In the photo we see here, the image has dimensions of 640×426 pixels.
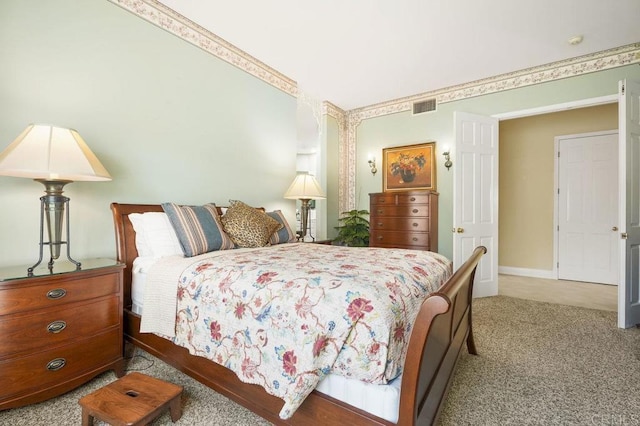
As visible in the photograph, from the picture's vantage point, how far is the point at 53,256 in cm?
178

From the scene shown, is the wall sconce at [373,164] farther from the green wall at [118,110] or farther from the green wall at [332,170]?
the green wall at [118,110]

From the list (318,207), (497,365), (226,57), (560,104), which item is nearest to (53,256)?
(226,57)

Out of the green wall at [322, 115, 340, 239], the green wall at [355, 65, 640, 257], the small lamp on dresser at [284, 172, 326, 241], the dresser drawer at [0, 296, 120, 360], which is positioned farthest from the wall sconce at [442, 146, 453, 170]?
the dresser drawer at [0, 296, 120, 360]

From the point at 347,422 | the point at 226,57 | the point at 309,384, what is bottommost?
the point at 347,422

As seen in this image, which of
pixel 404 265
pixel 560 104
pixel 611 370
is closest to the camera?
pixel 404 265

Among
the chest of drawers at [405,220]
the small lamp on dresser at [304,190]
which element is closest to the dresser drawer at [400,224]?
the chest of drawers at [405,220]

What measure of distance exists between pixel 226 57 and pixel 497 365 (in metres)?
3.70

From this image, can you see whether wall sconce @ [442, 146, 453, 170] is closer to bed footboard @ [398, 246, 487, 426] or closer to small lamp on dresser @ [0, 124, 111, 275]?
bed footboard @ [398, 246, 487, 426]

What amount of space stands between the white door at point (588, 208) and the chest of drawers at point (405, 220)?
240cm

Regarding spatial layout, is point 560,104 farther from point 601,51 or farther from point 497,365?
point 497,365

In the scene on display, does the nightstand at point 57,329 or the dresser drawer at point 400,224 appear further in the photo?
the dresser drawer at point 400,224

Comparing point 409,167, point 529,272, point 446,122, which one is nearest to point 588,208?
point 529,272

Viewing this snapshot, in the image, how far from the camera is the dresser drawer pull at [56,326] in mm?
1543

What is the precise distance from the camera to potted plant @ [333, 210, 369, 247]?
4.70 metres
